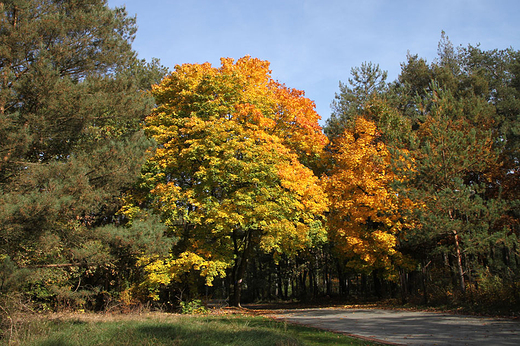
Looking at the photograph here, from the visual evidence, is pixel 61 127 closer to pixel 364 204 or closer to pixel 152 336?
pixel 152 336

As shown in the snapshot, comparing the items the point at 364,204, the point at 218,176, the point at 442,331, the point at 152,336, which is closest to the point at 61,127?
the point at 218,176

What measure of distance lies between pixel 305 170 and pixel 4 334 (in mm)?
12854

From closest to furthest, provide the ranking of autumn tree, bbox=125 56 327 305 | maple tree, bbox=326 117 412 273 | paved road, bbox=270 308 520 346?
paved road, bbox=270 308 520 346 < autumn tree, bbox=125 56 327 305 < maple tree, bbox=326 117 412 273

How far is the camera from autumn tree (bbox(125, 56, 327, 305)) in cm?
1566

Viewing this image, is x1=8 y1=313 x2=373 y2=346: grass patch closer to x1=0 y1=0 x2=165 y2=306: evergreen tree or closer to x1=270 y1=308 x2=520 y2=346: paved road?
x1=270 y1=308 x2=520 y2=346: paved road

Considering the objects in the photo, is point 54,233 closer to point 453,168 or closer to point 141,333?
point 141,333

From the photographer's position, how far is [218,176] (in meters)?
16.0

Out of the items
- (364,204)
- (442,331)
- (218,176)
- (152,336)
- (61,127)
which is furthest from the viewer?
(364,204)

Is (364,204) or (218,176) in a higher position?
(218,176)

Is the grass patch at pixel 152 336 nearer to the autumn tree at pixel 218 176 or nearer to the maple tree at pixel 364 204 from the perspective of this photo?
the autumn tree at pixel 218 176

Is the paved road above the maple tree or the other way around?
the other way around

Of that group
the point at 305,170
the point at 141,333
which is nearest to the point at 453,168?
the point at 305,170

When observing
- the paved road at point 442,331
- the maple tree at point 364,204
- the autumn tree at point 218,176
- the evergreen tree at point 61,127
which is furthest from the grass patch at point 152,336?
the maple tree at point 364,204

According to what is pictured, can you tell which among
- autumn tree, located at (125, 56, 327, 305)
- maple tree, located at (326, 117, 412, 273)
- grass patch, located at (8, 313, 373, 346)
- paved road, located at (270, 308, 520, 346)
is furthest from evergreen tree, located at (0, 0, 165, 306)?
maple tree, located at (326, 117, 412, 273)
